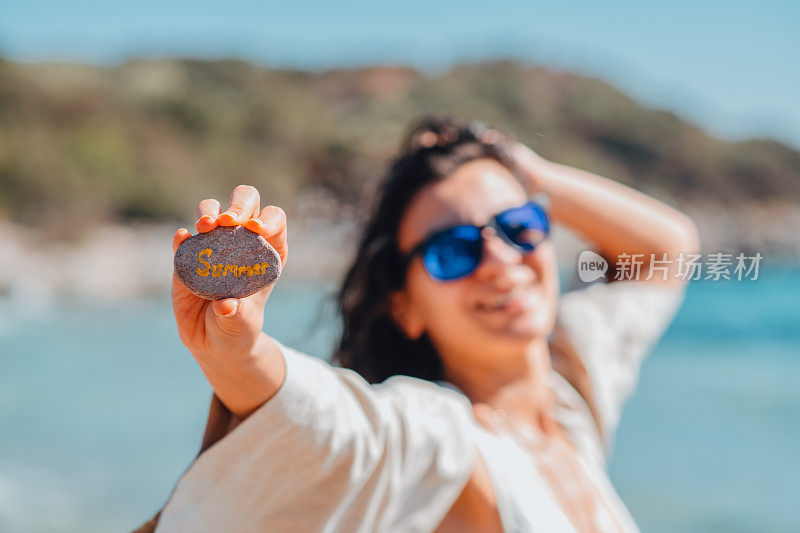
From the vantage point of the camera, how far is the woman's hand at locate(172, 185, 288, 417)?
922 millimetres

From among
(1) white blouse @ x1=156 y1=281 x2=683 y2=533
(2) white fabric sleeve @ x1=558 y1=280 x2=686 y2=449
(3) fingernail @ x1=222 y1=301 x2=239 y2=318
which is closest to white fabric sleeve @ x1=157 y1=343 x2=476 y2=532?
(1) white blouse @ x1=156 y1=281 x2=683 y2=533

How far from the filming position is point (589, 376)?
1868 mm

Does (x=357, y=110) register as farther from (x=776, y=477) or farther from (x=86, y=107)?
(x=776, y=477)

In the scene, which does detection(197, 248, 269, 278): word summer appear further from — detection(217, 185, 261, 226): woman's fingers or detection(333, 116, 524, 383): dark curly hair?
detection(333, 116, 524, 383): dark curly hair

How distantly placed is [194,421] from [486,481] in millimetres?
7222

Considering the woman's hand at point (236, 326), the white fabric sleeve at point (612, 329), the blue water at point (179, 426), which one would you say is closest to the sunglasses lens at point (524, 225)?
the white fabric sleeve at point (612, 329)

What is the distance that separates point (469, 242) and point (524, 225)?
0.13 metres

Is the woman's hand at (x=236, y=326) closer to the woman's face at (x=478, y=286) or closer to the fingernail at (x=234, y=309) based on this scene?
the fingernail at (x=234, y=309)

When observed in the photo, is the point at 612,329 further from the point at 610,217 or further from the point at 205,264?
the point at 205,264

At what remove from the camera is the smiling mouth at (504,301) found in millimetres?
1604

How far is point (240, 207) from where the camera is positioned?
3.05 feet

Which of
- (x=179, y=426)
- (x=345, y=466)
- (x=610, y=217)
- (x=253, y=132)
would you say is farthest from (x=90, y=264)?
(x=345, y=466)

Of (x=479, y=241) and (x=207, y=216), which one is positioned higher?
(x=207, y=216)

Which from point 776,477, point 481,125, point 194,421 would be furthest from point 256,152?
point 481,125
